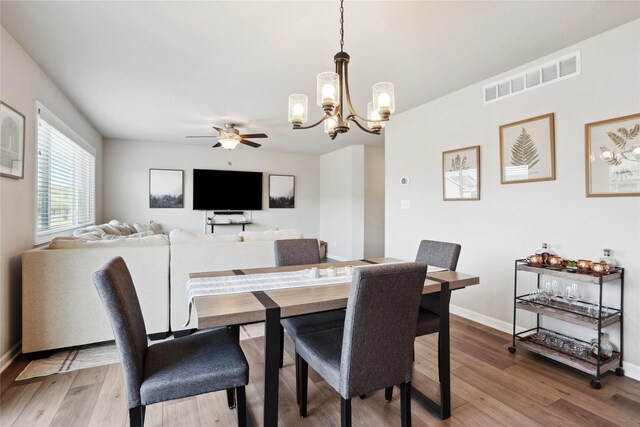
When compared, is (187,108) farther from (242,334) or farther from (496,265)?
(496,265)

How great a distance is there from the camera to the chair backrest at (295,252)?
7.91 feet

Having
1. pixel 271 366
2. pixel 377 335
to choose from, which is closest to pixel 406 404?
pixel 377 335

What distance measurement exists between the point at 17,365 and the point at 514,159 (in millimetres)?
4501

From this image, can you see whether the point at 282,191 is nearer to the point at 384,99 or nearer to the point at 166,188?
the point at 166,188

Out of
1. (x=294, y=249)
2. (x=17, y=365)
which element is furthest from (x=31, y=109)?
(x=294, y=249)

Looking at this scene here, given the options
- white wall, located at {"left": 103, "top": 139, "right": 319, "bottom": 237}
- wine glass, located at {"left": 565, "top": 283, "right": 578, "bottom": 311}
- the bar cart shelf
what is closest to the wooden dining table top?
the bar cart shelf

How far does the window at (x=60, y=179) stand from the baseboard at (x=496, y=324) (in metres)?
4.39

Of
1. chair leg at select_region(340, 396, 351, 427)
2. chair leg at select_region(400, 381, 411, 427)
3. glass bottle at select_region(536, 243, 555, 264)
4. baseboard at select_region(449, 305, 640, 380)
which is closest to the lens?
chair leg at select_region(340, 396, 351, 427)

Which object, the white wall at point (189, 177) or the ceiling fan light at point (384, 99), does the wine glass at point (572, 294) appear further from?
the white wall at point (189, 177)

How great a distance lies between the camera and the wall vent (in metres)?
2.54

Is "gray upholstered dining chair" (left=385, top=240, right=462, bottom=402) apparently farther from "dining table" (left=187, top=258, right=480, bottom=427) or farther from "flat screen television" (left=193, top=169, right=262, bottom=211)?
"flat screen television" (left=193, top=169, right=262, bottom=211)

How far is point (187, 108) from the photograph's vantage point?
418 centimetres

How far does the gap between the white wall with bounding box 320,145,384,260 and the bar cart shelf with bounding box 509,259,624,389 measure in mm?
3916

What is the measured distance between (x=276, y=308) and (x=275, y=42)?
7.16ft
